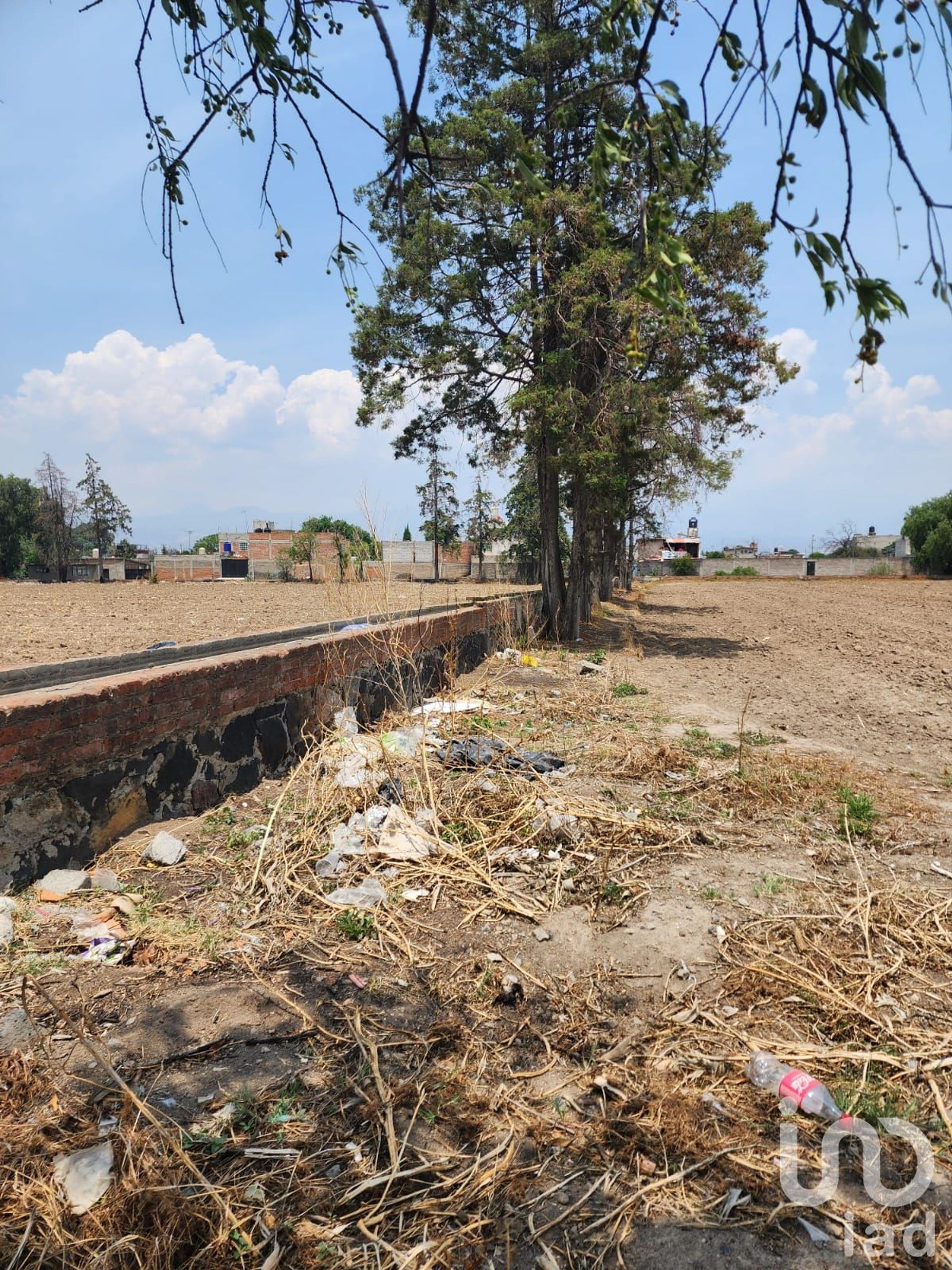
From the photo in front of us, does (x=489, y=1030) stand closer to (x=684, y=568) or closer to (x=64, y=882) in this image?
(x=64, y=882)

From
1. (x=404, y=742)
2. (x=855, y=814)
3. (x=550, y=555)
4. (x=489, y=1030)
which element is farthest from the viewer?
(x=550, y=555)

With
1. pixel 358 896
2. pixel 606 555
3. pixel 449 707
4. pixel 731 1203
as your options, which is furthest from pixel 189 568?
pixel 731 1203

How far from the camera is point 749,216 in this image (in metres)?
12.0

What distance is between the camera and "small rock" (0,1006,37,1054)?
233cm

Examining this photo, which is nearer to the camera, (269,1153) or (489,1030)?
(269,1153)

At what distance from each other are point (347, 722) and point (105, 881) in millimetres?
2178

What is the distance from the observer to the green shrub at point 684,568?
6262cm

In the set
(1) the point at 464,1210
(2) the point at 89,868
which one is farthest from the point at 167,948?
(1) the point at 464,1210

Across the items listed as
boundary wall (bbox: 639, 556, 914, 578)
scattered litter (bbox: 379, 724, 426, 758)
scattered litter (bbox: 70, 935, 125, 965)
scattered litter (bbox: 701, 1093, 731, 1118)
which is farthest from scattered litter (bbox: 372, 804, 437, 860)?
boundary wall (bbox: 639, 556, 914, 578)

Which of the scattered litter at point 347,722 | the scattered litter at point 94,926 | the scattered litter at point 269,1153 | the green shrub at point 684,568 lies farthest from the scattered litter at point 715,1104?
the green shrub at point 684,568

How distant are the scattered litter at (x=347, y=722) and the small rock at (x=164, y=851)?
55.1 inches

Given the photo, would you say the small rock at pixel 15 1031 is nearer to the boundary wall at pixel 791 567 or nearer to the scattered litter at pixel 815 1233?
the scattered litter at pixel 815 1233

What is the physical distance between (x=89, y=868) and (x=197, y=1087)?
1550mm

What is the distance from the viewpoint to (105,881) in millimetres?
3316
